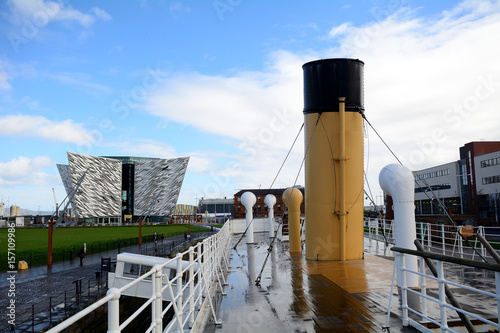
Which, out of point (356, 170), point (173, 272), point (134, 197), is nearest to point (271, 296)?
point (356, 170)

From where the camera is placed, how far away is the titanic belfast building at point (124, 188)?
85.1 metres

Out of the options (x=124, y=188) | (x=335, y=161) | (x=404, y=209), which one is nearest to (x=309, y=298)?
(x=404, y=209)

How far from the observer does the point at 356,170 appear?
1105cm

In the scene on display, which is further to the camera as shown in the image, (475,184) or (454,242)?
(475,184)

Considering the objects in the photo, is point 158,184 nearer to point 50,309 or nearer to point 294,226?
point 294,226

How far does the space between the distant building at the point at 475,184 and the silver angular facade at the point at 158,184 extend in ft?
191

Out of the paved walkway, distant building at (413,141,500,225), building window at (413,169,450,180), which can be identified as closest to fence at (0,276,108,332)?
the paved walkway

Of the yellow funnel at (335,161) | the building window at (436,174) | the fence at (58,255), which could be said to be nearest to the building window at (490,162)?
the building window at (436,174)

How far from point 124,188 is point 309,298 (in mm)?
94780

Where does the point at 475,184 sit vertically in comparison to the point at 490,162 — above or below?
below

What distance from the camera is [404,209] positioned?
22.0 ft

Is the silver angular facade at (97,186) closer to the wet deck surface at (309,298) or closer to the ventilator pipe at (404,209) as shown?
the wet deck surface at (309,298)

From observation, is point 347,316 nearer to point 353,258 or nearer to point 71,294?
point 353,258

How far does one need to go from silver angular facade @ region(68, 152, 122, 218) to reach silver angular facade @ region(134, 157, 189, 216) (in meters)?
4.97
